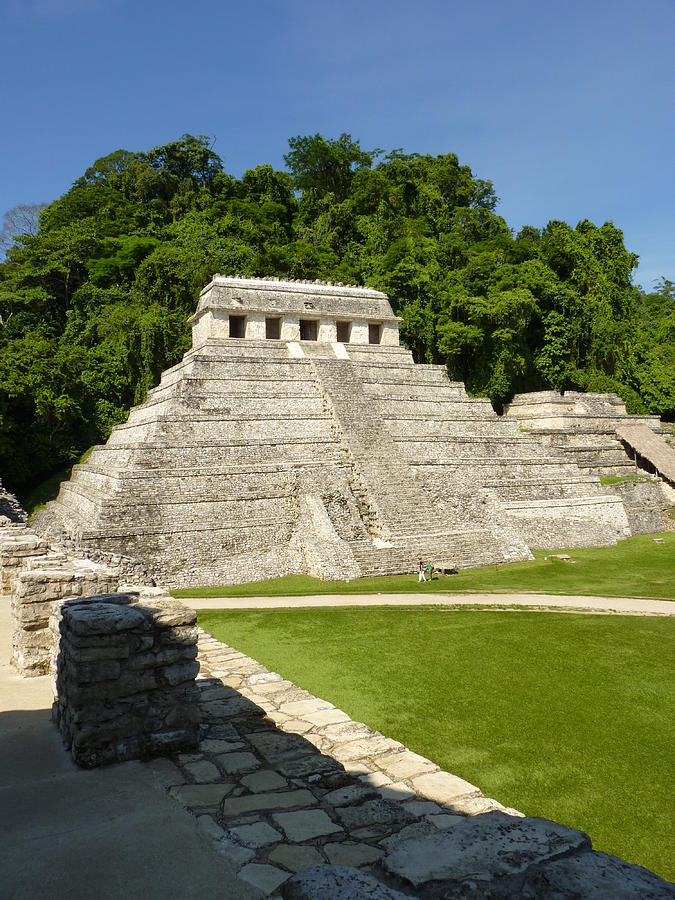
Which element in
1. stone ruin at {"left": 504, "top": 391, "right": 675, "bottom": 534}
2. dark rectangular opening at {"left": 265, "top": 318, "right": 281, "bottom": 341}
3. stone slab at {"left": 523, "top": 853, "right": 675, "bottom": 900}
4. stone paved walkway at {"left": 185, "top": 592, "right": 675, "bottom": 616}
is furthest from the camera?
dark rectangular opening at {"left": 265, "top": 318, "right": 281, "bottom": 341}

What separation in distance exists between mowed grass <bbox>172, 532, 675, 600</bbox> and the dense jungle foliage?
16.7 m

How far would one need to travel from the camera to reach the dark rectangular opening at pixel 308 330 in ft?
93.9

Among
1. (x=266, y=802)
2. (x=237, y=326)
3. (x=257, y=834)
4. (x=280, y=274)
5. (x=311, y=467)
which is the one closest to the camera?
(x=257, y=834)

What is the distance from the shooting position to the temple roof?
26.7m

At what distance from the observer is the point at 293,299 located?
2792cm

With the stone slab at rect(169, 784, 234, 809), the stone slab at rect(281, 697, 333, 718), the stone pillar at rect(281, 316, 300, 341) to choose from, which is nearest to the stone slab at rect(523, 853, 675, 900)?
the stone slab at rect(169, 784, 234, 809)

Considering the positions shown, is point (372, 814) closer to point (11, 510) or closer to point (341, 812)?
point (341, 812)

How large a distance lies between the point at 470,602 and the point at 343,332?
58.2 feet

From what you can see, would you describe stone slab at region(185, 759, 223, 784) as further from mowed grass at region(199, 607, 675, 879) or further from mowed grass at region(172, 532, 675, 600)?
mowed grass at region(172, 532, 675, 600)

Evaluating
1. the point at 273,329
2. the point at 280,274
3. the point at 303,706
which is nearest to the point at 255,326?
the point at 273,329

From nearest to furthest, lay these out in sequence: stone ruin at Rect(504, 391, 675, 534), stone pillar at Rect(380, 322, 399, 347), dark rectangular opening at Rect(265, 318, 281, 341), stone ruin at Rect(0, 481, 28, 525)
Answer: stone ruin at Rect(0, 481, 28, 525) < stone ruin at Rect(504, 391, 675, 534) < dark rectangular opening at Rect(265, 318, 281, 341) < stone pillar at Rect(380, 322, 399, 347)

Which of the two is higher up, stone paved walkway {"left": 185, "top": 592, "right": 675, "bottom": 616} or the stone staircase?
the stone staircase

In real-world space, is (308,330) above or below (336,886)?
above

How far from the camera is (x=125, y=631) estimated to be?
5426 mm
